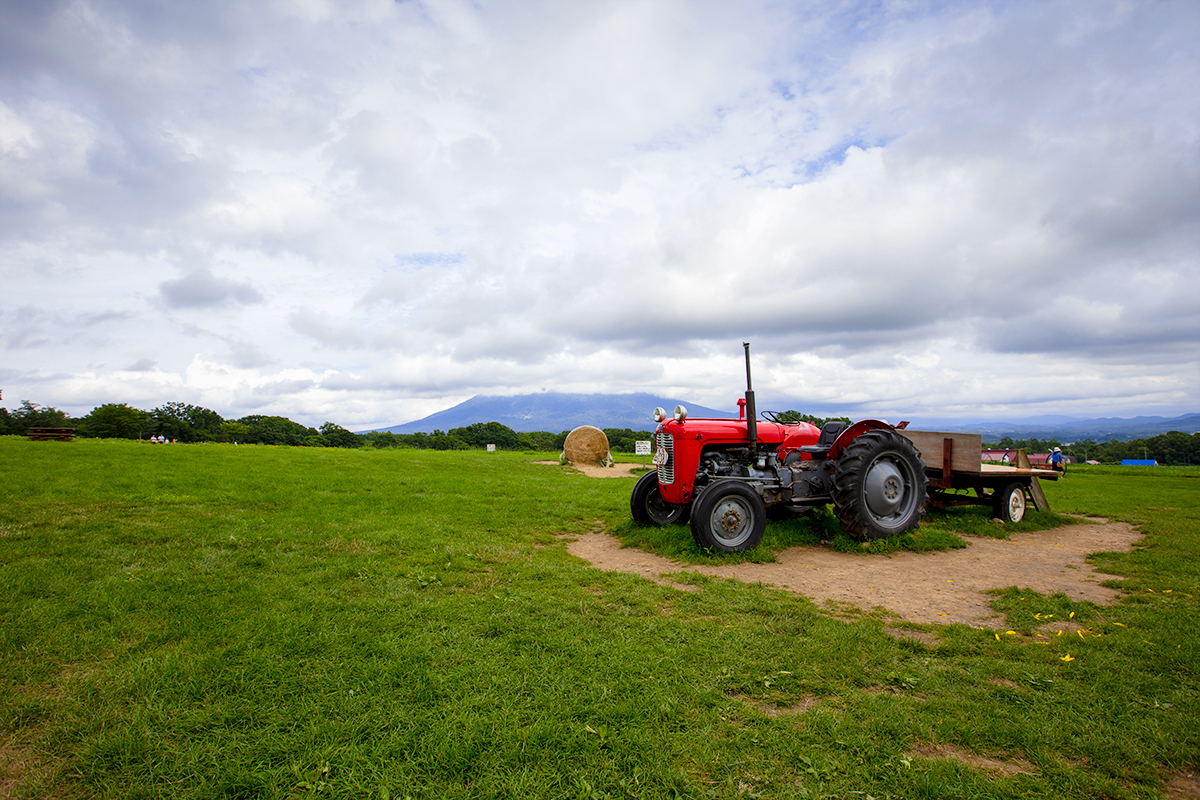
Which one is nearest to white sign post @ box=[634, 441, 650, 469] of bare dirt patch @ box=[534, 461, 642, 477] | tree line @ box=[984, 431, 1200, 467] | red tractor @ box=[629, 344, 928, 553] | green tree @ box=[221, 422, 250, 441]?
bare dirt patch @ box=[534, 461, 642, 477]

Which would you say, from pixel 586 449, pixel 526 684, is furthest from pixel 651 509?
pixel 586 449

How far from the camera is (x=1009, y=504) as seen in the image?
425 inches

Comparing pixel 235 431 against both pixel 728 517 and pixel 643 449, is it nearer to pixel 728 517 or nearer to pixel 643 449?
pixel 643 449

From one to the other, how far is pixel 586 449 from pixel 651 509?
1600 centimetres

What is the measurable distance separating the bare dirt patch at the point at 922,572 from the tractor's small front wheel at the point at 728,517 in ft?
1.60

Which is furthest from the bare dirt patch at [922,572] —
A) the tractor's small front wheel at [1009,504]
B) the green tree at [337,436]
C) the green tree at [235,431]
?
the green tree at [235,431]

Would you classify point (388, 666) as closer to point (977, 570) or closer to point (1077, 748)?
point (1077, 748)

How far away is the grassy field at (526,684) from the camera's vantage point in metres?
2.82

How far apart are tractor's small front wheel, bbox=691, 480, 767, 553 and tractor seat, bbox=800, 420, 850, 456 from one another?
1.90 metres

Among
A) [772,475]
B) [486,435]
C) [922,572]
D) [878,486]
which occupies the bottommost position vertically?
[922,572]

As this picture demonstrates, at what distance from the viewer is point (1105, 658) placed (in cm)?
420

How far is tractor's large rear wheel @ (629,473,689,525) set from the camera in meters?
9.65

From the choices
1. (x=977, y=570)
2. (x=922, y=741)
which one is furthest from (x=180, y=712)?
(x=977, y=570)

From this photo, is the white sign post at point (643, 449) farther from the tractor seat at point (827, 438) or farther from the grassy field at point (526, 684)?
the grassy field at point (526, 684)
